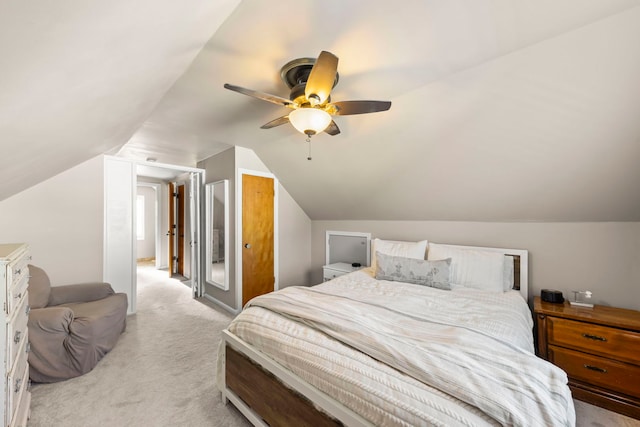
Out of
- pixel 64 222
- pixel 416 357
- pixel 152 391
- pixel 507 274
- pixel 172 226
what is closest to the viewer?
pixel 416 357

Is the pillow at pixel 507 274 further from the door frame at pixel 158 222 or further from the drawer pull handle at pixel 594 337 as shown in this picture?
the door frame at pixel 158 222

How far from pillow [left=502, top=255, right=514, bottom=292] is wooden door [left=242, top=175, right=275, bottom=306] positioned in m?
2.91

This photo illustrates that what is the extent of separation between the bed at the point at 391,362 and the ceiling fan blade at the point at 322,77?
1.34 meters

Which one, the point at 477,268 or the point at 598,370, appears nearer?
the point at 598,370

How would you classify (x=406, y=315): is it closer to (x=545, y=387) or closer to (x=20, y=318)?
(x=545, y=387)

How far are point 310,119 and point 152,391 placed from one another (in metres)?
2.35

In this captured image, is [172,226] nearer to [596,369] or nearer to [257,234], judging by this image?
[257,234]

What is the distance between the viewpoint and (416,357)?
115 centimetres

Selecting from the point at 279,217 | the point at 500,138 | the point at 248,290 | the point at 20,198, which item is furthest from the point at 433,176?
the point at 20,198

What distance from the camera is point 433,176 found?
8.67ft

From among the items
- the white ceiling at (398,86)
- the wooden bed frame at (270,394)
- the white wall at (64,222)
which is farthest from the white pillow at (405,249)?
the white wall at (64,222)

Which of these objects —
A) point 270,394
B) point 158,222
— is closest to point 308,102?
point 270,394

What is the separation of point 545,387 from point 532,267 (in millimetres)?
1903

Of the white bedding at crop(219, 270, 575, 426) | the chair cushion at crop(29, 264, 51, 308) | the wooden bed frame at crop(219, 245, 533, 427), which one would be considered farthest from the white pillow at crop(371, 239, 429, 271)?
the chair cushion at crop(29, 264, 51, 308)
